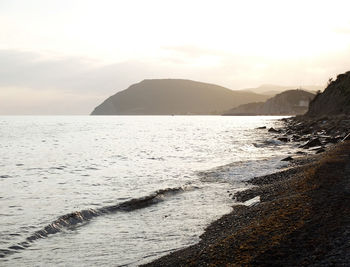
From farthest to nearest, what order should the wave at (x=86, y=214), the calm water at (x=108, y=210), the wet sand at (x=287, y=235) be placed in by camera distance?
the wave at (x=86, y=214), the calm water at (x=108, y=210), the wet sand at (x=287, y=235)

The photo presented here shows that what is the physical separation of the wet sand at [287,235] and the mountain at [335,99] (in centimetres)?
6247

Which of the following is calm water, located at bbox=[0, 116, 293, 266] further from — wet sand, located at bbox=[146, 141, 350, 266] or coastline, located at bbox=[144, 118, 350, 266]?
coastline, located at bbox=[144, 118, 350, 266]

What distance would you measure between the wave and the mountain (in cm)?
5897

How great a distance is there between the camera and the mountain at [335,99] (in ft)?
236

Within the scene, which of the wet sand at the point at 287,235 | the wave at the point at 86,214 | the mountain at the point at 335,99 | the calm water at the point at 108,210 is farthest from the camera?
the mountain at the point at 335,99

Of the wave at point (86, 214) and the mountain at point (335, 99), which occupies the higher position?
the mountain at point (335, 99)

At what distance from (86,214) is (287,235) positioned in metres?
8.26

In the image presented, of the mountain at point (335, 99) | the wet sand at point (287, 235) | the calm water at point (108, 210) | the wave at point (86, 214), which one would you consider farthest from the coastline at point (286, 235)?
the mountain at point (335, 99)

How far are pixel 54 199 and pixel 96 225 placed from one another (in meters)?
4.53

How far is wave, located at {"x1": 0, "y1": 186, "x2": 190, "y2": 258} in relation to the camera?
10203 millimetres

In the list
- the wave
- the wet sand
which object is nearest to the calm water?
the wave

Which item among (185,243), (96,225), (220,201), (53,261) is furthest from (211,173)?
(53,261)

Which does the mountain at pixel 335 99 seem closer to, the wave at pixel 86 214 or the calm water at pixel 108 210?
the calm water at pixel 108 210

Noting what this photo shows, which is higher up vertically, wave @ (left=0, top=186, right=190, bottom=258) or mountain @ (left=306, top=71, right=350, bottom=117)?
mountain @ (left=306, top=71, right=350, bottom=117)
